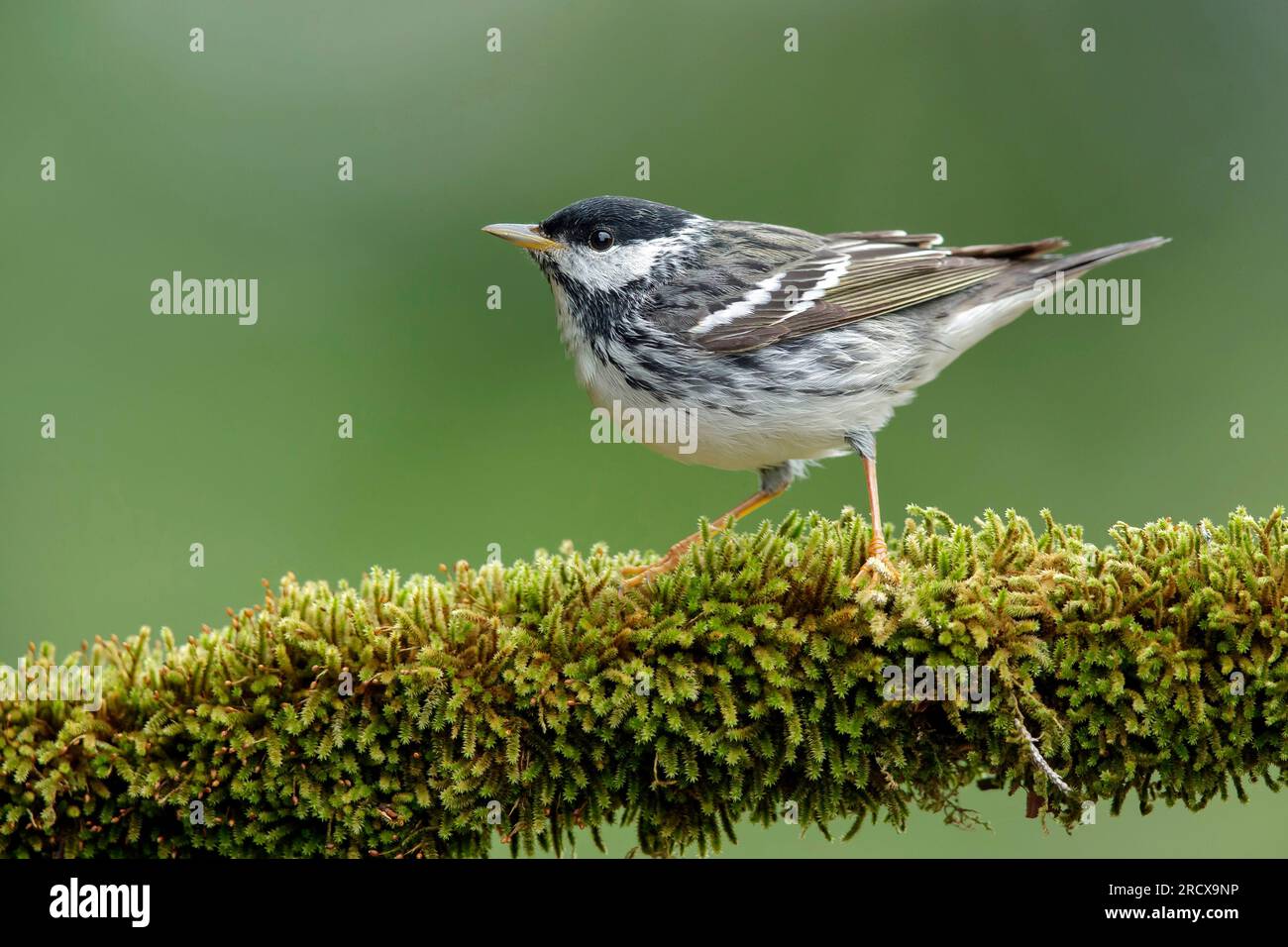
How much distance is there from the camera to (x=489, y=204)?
28.3 feet

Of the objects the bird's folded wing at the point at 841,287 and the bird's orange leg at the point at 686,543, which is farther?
the bird's folded wing at the point at 841,287

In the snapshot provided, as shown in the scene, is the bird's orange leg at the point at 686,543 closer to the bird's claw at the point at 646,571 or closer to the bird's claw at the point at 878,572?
the bird's claw at the point at 646,571

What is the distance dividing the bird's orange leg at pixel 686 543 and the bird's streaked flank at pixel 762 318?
12 mm

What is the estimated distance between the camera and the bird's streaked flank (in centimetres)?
462

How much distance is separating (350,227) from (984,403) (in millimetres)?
4857

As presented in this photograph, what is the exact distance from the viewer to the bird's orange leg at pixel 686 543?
4.05 m

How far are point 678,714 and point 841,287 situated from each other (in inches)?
90.7

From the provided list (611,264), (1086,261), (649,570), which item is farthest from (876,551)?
(1086,261)

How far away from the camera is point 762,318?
15.7ft

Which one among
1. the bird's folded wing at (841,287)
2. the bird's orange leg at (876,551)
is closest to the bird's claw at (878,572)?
the bird's orange leg at (876,551)

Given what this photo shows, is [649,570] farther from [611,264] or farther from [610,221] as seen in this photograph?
[610,221]
